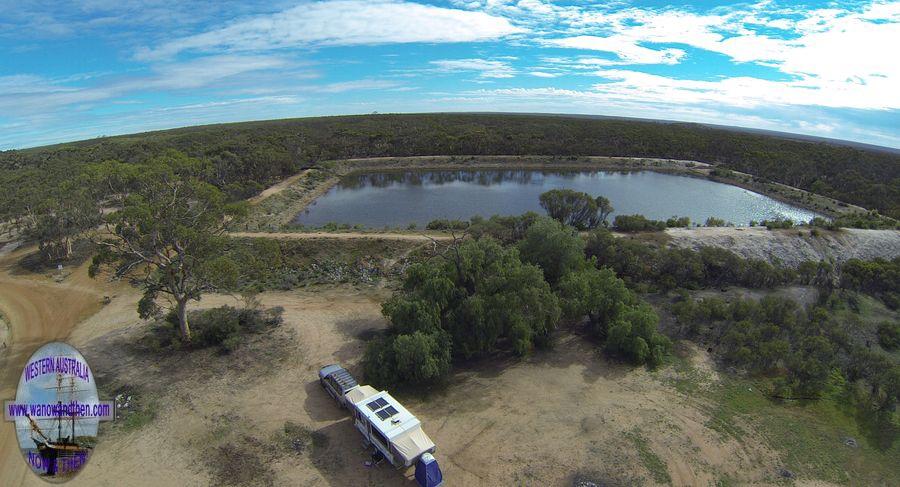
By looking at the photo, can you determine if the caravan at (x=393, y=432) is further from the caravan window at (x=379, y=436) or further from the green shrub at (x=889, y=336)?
the green shrub at (x=889, y=336)

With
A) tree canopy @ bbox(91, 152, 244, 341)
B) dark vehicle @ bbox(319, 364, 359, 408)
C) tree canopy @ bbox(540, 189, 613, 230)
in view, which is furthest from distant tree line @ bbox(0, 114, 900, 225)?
tree canopy @ bbox(540, 189, 613, 230)

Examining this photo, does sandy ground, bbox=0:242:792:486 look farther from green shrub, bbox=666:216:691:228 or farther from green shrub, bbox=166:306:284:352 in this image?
green shrub, bbox=666:216:691:228

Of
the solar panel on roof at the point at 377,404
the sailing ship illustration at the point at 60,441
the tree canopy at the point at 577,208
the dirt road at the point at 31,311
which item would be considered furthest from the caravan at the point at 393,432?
the tree canopy at the point at 577,208

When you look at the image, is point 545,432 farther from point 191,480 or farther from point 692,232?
point 692,232

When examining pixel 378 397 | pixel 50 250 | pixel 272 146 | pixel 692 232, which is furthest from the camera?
pixel 272 146

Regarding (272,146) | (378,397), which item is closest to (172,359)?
(378,397)

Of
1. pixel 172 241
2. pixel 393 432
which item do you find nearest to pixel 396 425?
pixel 393 432
